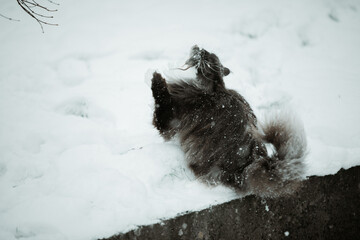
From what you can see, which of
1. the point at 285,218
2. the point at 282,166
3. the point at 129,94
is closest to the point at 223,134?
the point at 282,166

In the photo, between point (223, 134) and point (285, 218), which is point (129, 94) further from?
point (285, 218)

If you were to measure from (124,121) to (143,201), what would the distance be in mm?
966

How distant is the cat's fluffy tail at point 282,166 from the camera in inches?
67.7

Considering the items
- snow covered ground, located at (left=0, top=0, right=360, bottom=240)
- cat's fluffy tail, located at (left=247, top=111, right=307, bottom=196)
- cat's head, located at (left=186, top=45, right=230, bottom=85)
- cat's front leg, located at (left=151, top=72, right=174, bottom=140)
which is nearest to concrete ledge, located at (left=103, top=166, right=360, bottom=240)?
snow covered ground, located at (left=0, top=0, right=360, bottom=240)

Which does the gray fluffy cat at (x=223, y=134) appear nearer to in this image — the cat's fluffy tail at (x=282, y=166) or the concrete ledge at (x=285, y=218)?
the cat's fluffy tail at (x=282, y=166)

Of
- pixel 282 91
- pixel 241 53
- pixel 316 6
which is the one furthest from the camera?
pixel 316 6

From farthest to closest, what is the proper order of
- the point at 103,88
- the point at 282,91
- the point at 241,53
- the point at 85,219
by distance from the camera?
the point at 241,53 < the point at 282,91 < the point at 103,88 < the point at 85,219

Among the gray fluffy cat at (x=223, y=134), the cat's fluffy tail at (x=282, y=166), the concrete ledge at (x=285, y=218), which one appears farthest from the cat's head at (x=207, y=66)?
the concrete ledge at (x=285, y=218)

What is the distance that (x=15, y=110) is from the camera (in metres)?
2.27

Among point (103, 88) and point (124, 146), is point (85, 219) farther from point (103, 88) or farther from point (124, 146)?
point (103, 88)

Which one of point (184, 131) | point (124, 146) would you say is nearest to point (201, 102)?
point (184, 131)

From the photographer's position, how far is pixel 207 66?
196cm

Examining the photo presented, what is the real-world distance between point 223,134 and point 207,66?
1.97 feet

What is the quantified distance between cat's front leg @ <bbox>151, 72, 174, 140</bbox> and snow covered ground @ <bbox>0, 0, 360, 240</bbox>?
200 millimetres
